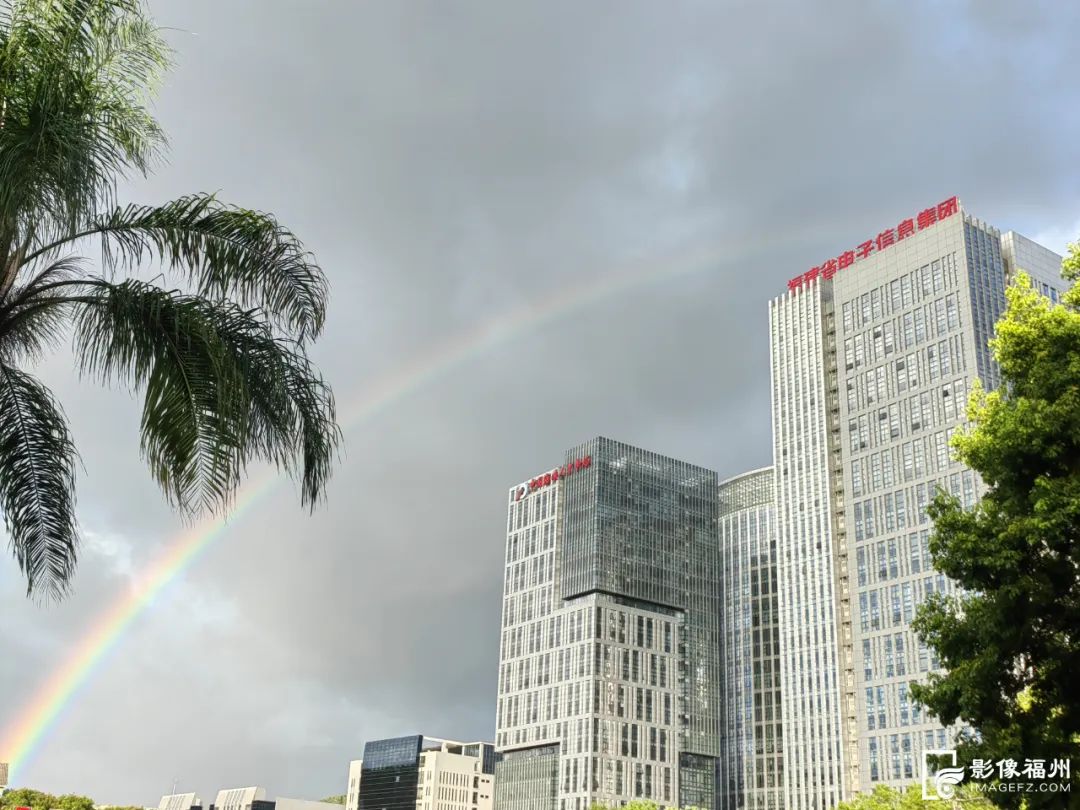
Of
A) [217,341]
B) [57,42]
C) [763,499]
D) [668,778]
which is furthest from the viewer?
[763,499]

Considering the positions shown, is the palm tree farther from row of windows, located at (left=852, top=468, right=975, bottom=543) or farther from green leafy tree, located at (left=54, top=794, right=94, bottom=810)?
row of windows, located at (left=852, top=468, right=975, bottom=543)

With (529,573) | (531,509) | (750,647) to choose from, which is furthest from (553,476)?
(750,647)

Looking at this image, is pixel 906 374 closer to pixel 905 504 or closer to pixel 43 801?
pixel 905 504

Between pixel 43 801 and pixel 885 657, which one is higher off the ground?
pixel 885 657

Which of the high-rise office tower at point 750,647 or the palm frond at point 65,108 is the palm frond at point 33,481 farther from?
the high-rise office tower at point 750,647

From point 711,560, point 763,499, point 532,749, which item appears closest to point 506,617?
point 532,749

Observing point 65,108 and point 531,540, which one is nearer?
point 65,108

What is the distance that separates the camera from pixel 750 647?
153250 mm

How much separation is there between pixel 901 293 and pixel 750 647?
197 ft

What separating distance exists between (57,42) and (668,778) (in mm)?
144716

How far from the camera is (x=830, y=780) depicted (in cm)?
12438

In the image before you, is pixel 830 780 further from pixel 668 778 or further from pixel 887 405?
pixel 887 405

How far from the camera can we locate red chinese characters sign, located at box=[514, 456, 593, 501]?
156750 mm

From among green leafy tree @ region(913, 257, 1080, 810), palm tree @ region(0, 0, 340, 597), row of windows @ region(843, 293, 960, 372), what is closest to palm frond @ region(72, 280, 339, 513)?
palm tree @ region(0, 0, 340, 597)
